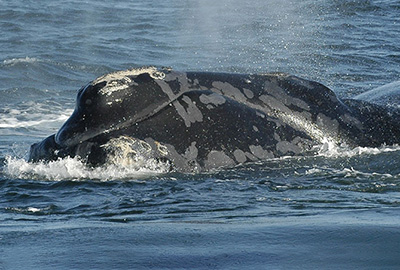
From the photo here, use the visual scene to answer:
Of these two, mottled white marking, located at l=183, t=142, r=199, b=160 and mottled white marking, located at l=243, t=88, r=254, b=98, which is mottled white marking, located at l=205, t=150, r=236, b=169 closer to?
mottled white marking, located at l=183, t=142, r=199, b=160

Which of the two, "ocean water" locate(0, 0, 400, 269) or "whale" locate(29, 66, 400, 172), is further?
"whale" locate(29, 66, 400, 172)

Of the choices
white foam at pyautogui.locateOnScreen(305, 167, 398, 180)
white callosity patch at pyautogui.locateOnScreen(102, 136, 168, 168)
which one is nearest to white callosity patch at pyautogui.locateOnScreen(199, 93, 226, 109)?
white callosity patch at pyautogui.locateOnScreen(102, 136, 168, 168)

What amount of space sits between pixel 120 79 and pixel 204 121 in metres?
0.73

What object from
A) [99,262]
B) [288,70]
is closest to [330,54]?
Result: [288,70]

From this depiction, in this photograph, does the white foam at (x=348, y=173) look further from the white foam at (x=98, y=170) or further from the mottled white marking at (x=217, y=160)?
the white foam at (x=98, y=170)

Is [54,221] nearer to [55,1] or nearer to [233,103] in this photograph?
[233,103]

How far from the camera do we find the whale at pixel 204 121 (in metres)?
6.39

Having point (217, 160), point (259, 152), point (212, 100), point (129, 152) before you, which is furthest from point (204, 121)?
point (129, 152)

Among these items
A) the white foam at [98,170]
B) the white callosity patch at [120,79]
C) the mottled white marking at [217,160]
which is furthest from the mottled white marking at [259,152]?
the white callosity patch at [120,79]

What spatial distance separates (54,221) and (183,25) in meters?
20.2

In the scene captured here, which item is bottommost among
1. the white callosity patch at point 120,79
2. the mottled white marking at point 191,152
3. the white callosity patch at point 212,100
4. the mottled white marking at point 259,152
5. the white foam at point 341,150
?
the white foam at point 341,150

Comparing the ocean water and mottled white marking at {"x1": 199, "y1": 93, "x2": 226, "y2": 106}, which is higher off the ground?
mottled white marking at {"x1": 199, "y1": 93, "x2": 226, "y2": 106}

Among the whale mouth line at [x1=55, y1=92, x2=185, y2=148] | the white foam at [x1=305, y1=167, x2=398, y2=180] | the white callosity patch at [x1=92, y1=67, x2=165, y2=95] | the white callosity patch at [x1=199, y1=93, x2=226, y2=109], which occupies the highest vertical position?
the white callosity patch at [x1=92, y1=67, x2=165, y2=95]

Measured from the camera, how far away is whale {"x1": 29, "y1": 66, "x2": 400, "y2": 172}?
6.39 meters
